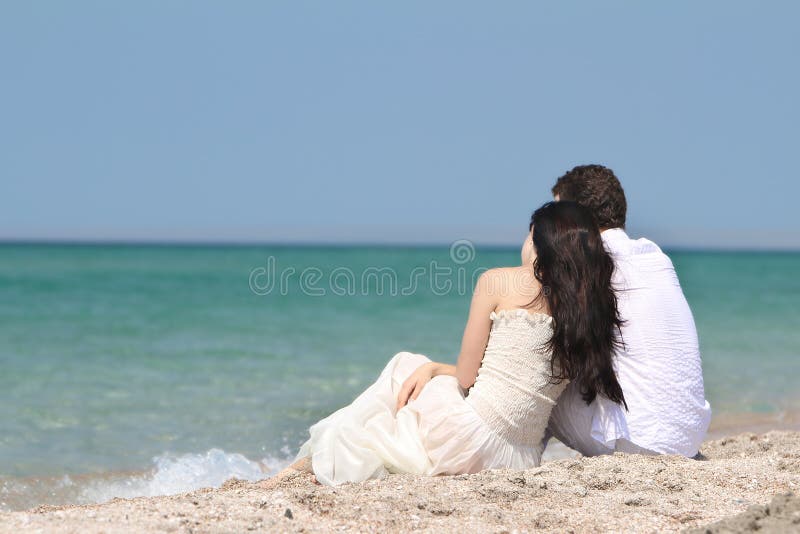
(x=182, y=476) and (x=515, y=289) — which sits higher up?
(x=515, y=289)

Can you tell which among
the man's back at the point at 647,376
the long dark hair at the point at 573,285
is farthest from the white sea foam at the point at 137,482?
the long dark hair at the point at 573,285

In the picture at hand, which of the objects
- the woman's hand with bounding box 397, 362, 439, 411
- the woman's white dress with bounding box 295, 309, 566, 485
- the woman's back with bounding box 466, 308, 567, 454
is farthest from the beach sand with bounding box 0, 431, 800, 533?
the woman's hand with bounding box 397, 362, 439, 411

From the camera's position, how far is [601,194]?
4172 mm

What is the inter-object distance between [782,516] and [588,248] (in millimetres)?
1402

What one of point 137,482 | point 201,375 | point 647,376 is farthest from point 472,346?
point 201,375

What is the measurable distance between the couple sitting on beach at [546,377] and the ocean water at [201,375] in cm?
159

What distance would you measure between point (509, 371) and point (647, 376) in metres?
0.75

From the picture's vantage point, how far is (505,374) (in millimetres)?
3691

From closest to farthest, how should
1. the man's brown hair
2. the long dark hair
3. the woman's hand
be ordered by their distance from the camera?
the long dark hair → the woman's hand → the man's brown hair

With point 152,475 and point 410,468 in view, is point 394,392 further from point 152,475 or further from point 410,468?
point 152,475

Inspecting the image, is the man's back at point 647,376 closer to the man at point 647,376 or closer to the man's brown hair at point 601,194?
the man at point 647,376

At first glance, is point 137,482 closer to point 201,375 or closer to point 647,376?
point 647,376

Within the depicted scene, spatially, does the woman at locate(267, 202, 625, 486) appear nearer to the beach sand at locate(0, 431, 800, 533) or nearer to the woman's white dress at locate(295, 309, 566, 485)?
the woman's white dress at locate(295, 309, 566, 485)

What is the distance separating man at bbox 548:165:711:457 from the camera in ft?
13.0
